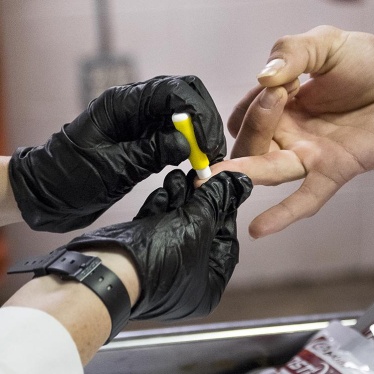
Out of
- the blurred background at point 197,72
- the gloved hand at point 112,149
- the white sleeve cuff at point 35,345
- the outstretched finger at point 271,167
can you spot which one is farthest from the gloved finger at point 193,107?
the blurred background at point 197,72

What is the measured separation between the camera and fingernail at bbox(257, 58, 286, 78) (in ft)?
3.27

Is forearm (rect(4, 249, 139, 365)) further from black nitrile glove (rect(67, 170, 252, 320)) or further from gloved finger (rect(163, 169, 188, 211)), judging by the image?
gloved finger (rect(163, 169, 188, 211))

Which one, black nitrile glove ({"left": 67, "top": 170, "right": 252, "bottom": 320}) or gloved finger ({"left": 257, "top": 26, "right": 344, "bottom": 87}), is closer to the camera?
black nitrile glove ({"left": 67, "top": 170, "right": 252, "bottom": 320})

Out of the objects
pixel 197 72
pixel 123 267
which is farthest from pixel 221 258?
pixel 197 72

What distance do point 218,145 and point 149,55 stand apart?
1337mm

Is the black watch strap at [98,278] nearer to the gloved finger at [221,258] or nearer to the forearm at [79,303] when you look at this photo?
the forearm at [79,303]

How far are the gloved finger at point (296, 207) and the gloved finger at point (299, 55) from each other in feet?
0.69

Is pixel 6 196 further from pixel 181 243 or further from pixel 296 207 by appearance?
pixel 296 207

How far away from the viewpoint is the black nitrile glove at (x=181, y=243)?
74 centimetres

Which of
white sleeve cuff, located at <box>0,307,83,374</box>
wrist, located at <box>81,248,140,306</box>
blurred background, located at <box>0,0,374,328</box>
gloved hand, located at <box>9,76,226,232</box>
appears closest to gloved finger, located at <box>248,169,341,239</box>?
gloved hand, located at <box>9,76,226,232</box>

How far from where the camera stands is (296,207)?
103cm

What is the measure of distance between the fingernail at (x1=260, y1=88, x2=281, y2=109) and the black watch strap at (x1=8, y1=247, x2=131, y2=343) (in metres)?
0.48

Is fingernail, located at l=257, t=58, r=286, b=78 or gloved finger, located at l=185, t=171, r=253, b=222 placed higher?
fingernail, located at l=257, t=58, r=286, b=78

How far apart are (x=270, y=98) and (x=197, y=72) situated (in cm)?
113
